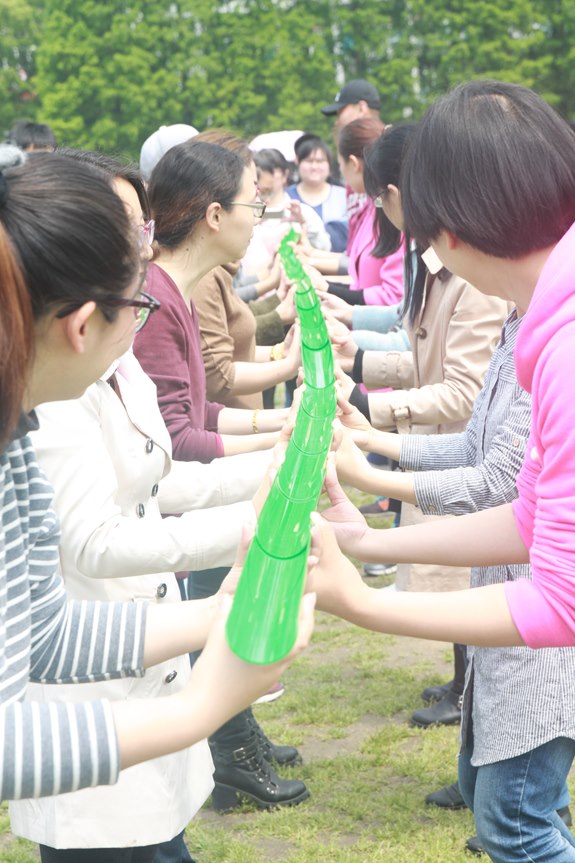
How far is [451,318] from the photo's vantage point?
400 cm

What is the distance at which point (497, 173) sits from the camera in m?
2.13

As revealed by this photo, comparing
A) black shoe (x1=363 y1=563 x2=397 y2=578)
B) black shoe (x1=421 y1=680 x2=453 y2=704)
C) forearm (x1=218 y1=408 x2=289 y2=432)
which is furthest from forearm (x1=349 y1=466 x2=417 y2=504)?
black shoe (x1=363 y1=563 x2=397 y2=578)

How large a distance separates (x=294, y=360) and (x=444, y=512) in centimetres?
177

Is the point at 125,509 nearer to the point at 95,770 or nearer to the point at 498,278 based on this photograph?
the point at 498,278

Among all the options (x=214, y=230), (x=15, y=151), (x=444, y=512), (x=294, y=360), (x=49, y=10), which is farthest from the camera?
(x=49, y=10)

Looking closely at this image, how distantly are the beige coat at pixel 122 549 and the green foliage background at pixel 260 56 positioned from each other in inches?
1279

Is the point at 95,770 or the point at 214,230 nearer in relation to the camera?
the point at 95,770

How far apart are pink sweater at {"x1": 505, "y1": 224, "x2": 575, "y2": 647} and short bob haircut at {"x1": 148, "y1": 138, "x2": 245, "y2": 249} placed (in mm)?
2062

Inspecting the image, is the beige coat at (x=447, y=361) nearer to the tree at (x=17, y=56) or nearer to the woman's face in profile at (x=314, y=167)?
the woman's face in profile at (x=314, y=167)

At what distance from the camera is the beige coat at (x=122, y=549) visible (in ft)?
7.72

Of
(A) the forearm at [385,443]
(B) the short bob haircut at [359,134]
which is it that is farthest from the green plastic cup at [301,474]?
(B) the short bob haircut at [359,134]

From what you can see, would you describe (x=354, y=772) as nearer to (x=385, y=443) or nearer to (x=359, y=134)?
(x=385, y=443)

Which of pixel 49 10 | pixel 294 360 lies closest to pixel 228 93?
pixel 49 10

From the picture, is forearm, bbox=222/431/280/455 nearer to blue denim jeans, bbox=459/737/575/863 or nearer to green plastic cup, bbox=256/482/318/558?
blue denim jeans, bbox=459/737/575/863
